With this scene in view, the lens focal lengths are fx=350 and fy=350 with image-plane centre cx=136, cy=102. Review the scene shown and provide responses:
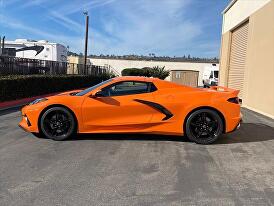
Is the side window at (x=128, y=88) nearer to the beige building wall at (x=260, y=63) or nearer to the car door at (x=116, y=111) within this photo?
the car door at (x=116, y=111)

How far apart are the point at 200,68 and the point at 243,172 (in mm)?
49562

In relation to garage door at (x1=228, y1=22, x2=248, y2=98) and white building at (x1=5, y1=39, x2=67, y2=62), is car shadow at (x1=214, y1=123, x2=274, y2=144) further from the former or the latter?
white building at (x1=5, y1=39, x2=67, y2=62)

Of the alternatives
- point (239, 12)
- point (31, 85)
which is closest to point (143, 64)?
point (239, 12)

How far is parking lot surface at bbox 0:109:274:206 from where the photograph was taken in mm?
4086

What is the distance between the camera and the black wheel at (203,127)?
689 centimetres

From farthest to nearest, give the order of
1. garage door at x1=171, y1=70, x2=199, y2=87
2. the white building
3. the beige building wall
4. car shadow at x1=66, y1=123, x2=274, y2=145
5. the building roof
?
garage door at x1=171, y1=70, x2=199, y2=87
the white building
the building roof
the beige building wall
car shadow at x1=66, y1=123, x2=274, y2=145

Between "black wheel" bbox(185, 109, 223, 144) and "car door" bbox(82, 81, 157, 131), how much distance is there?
2.60 feet

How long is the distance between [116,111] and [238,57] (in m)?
12.9


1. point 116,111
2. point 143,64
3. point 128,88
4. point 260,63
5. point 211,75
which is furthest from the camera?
point 143,64

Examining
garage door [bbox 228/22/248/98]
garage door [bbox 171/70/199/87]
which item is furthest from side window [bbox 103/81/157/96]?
garage door [bbox 171/70/199/87]

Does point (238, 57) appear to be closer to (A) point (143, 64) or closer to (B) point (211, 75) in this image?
(B) point (211, 75)

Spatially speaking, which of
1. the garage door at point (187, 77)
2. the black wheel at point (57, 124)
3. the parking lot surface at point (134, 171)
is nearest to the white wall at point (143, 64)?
the garage door at point (187, 77)

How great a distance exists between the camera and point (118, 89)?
7086mm

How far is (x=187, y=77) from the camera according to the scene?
41.1 meters
